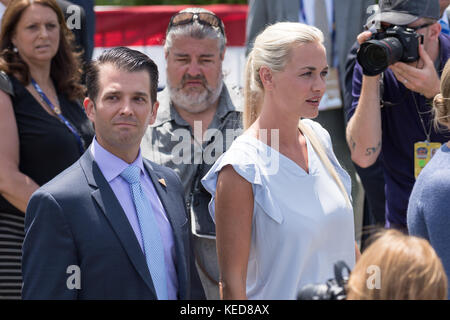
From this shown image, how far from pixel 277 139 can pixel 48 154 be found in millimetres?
1263

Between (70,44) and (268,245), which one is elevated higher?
(70,44)

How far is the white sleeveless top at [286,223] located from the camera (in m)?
2.49

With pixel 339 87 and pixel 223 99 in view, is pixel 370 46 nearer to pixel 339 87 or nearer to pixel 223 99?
pixel 223 99

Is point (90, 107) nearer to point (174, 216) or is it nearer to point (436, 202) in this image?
point (174, 216)

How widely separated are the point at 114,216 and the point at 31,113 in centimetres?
133

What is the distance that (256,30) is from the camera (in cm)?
454

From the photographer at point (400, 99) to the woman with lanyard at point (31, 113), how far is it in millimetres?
1376

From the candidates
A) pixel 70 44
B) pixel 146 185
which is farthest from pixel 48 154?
pixel 146 185

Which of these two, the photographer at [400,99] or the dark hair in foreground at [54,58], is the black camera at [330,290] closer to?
the photographer at [400,99]

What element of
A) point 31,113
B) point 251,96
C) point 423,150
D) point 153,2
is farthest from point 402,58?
point 153,2

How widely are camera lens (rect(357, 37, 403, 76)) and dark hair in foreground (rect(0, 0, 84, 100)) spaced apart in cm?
150
